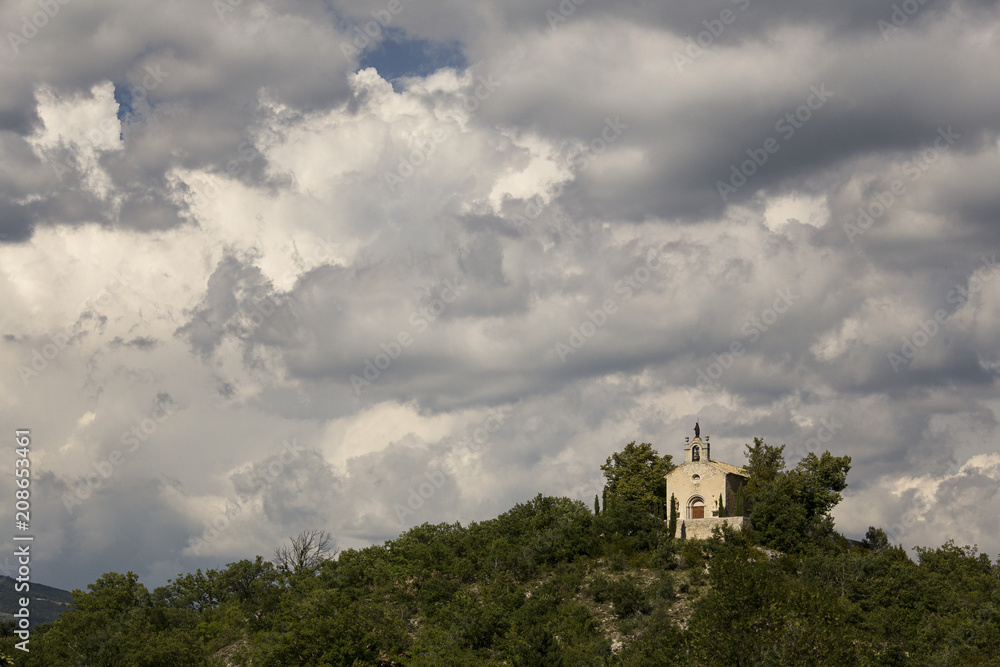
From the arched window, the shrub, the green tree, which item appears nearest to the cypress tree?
the green tree

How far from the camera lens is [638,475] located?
94.9 meters

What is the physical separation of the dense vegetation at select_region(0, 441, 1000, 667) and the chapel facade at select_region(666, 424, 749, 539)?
79.2 inches

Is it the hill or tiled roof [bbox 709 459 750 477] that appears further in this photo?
tiled roof [bbox 709 459 750 477]

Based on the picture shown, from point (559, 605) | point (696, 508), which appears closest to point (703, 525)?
point (696, 508)

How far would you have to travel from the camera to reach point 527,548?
9281 centimetres

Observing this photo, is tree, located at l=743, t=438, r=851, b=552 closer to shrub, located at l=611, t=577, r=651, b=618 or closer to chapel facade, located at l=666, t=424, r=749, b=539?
chapel facade, located at l=666, t=424, r=749, b=539

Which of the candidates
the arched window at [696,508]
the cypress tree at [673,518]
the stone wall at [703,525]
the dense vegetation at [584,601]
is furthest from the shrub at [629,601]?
the arched window at [696,508]

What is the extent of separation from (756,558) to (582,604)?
16492 mm

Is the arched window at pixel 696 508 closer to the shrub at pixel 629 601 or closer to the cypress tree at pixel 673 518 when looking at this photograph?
the cypress tree at pixel 673 518

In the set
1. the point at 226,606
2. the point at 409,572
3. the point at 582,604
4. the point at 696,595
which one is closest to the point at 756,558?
the point at 696,595

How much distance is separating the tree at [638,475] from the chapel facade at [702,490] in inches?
74.7

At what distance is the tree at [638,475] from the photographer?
3684 inches

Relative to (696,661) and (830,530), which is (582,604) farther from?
(696,661)

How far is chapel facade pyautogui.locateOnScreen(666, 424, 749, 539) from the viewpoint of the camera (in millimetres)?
87875
